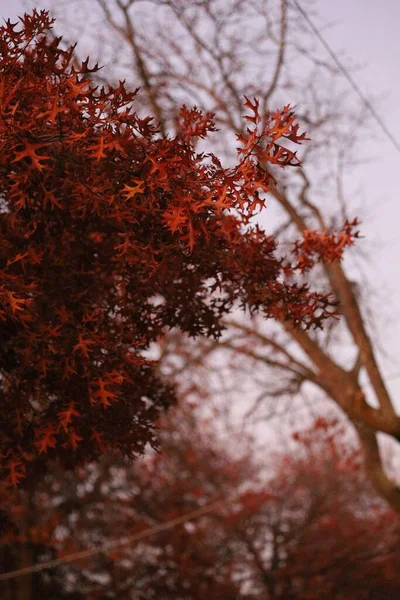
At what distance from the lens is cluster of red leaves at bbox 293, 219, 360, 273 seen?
3854mm

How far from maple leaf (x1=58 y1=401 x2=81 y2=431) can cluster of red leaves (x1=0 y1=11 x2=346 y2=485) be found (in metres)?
0.01

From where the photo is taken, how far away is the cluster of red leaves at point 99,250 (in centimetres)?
249

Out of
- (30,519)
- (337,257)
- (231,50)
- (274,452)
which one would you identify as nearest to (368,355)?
(337,257)

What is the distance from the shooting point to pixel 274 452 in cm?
1625

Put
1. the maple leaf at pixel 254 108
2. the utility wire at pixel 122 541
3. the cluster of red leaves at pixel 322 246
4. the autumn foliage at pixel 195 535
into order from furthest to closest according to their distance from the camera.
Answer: the autumn foliage at pixel 195 535, the utility wire at pixel 122 541, the cluster of red leaves at pixel 322 246, the maple leaf at pixel 254 108

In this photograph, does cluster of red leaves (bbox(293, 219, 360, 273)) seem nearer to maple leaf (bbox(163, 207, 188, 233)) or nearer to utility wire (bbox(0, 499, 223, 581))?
maple leaf (bbox(163, 207, 188, 233))

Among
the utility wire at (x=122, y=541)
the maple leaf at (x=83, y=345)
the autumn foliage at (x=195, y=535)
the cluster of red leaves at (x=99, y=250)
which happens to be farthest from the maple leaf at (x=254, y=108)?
the autumn foliage at (x=195, y=535)

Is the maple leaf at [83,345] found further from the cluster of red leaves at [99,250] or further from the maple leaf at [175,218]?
→ the maple leaf at [175,218]

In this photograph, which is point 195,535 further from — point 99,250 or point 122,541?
point 99,250

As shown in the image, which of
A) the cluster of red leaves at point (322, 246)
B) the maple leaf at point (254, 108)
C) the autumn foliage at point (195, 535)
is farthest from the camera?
the autumn foliage at point (195, 535)

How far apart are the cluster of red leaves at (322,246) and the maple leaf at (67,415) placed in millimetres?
1809

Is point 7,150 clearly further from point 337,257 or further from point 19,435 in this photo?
point 337,257

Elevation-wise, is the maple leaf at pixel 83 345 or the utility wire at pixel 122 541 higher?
the utility wire at pixel 122 541

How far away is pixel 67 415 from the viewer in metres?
3.12
